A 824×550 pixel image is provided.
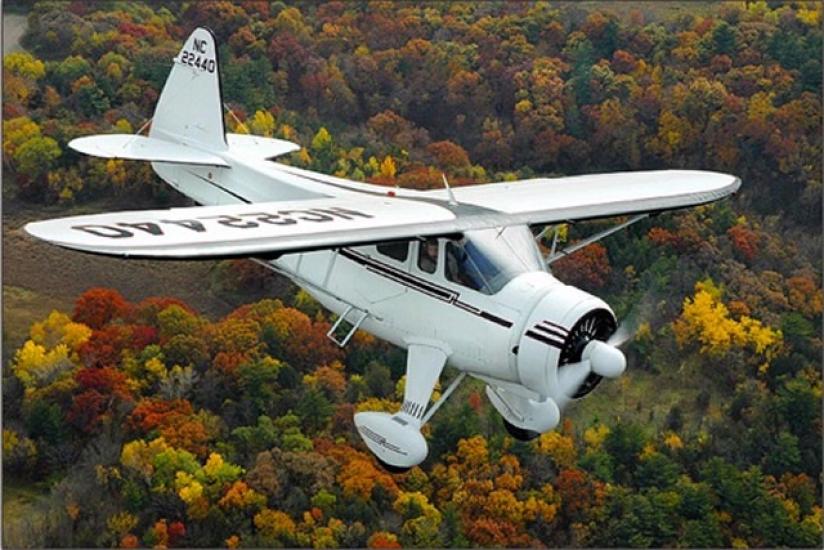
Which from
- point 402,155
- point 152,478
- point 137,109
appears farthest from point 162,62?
point 152,478

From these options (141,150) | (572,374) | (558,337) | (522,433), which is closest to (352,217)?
(558,337)

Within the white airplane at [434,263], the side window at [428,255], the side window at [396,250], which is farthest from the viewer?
the side window at [396,250]

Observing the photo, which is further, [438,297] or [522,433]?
[522,433]

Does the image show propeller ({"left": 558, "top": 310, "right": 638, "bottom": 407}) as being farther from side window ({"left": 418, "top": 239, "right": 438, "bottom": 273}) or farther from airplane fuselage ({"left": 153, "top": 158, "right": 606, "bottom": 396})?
side window ({"left": 418, "top": 239, "right": 438, "bottom": 273})

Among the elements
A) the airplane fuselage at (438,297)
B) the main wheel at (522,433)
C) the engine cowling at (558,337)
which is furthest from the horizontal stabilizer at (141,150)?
the engine cowling at (558,337)

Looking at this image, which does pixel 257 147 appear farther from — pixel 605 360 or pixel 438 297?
pixel 605 360

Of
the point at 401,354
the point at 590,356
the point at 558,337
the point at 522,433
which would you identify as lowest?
the point at 401,354

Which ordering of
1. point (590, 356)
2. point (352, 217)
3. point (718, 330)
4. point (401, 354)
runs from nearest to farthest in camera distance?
1. point (590, 356)
2. point (352, 217)
3. point (401, 354)
4. point (718, 330)

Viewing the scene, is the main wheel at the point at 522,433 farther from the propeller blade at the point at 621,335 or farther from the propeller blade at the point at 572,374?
the propeller blade at the point at 621,335
